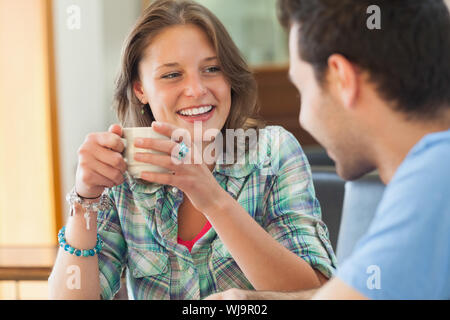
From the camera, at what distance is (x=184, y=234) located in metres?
1.03

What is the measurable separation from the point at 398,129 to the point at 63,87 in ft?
8.58

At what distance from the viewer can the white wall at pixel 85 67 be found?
291 centimetres

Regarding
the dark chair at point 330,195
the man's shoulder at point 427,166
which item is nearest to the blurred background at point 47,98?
the dark chair at point 330,195

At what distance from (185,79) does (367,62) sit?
44 cm

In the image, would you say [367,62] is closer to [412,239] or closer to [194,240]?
[412,239]

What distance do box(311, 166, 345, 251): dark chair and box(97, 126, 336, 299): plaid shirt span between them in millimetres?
183

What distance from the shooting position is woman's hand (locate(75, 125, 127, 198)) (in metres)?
0.75

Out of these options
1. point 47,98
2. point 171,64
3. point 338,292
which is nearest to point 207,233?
point 171,64

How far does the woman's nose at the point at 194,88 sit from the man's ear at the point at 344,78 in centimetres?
38

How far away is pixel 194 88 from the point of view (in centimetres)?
96

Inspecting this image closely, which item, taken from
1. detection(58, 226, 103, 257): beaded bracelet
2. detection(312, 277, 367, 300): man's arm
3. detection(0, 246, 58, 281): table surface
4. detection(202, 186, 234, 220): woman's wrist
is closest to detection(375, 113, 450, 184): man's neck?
detection(312, 277, 367, 300): man's arm

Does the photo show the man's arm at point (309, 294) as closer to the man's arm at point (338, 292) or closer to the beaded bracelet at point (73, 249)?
the man's arm at point (338, 292)

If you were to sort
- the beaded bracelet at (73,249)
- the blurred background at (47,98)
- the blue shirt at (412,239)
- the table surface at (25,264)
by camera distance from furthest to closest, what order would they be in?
the blurred background at (47,98), the table surface at (25,264), the beaded bracelet at (73,249), the blue shirt at (412,239)

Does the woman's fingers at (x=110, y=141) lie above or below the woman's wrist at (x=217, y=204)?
above
